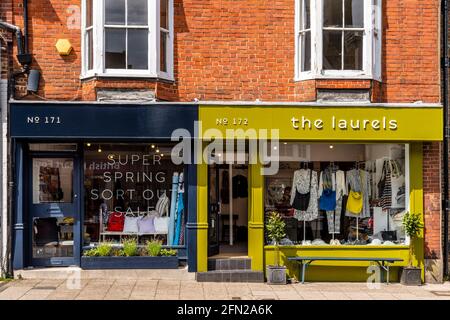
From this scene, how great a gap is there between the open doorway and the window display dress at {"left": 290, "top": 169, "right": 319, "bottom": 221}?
1.16m

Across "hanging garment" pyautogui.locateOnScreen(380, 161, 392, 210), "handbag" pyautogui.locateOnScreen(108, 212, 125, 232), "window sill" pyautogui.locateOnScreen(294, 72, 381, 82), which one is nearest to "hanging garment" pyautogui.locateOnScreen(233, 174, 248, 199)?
"handbag" pyautogui.locateOnScreen(108, 212, 125, 232)

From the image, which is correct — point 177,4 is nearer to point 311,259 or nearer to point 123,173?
point 123,173

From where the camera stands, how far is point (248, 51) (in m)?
12.4

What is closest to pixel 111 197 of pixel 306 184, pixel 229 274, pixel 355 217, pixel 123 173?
pixel 123 173

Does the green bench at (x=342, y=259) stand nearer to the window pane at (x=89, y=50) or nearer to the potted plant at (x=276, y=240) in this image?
the potted plant at (x=276, y=240)

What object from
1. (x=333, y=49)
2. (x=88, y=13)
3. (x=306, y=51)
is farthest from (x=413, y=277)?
(x=88, y=13)

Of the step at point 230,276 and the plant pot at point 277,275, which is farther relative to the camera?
the step at point 230,276

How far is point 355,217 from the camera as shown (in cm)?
1288

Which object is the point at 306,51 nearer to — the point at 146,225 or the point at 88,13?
the point at 88,13

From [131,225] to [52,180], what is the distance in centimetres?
179

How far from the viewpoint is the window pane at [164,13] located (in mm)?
12281

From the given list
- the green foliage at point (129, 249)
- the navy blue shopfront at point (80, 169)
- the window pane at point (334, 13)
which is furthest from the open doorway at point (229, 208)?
the window pane at point (334, 13)

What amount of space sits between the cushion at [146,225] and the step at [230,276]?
4.59 feet

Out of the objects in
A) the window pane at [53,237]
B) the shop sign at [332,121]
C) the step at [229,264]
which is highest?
the shop sign at [332,121]
